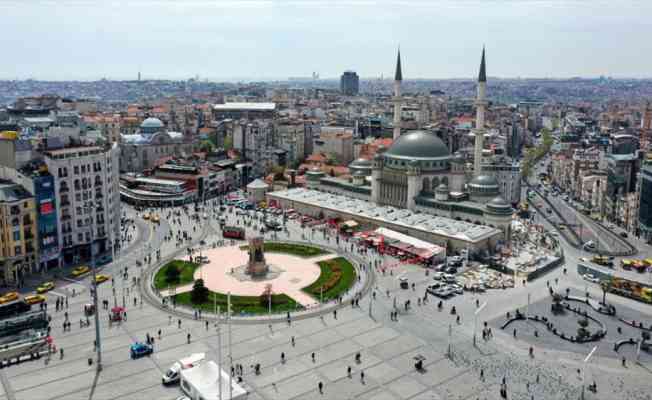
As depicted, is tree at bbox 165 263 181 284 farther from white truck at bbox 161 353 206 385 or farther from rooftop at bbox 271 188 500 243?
rooftop at bbox 271 188 500 243

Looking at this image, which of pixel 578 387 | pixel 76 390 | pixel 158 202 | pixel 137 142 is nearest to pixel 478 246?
pixel 578 387

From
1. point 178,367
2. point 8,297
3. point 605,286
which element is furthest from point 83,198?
point 605,286

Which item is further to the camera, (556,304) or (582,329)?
(556,304)

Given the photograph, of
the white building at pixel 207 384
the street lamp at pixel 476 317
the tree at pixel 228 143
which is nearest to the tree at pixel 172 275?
the white building at pixel 207 384

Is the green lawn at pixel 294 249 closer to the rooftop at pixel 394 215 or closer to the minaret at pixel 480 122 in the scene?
the rooftop at pixel 394 215

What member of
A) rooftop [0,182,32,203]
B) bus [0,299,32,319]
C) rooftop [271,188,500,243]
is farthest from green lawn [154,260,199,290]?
rooftop [271,188,500,243]

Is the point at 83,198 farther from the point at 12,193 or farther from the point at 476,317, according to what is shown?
the point at 476,317

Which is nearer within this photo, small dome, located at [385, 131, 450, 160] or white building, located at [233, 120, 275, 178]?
small dome, located at [385, 131, 450, 160]
